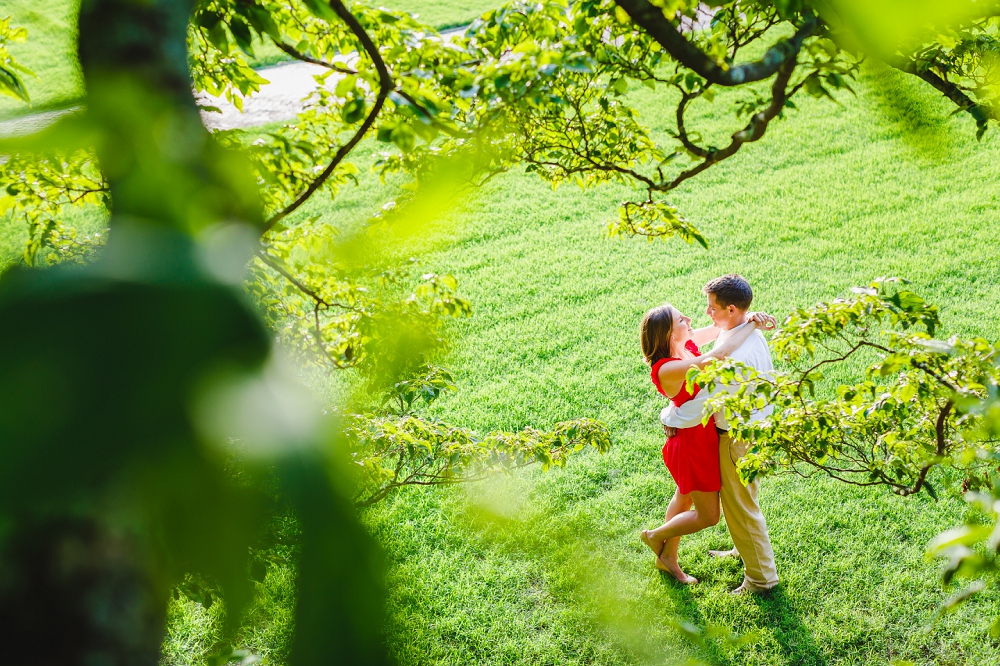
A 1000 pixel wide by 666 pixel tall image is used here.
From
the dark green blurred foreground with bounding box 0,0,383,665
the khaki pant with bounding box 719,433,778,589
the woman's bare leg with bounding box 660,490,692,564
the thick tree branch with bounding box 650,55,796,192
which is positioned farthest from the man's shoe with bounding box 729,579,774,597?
the dark green blurred foreground with bounding box 0,0,383,665

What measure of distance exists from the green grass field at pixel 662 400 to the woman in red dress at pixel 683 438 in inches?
20.6

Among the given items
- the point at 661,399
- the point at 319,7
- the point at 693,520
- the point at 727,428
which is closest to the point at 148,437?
the point at 319,7

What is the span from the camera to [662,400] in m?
6.68

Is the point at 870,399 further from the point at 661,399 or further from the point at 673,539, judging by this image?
the point at 661,399

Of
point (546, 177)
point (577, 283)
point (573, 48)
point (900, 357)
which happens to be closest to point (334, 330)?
point (546, 177)

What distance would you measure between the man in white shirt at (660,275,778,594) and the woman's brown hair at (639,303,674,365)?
304 mm

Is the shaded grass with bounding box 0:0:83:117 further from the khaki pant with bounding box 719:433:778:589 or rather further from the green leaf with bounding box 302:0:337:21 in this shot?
the khaki pant with bounding box 719:433:778:589

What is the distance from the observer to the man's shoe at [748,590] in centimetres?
467

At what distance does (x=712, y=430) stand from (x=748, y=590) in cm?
120

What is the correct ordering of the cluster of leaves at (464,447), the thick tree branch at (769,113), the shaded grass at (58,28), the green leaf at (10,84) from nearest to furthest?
the shaded grass at (58,28) → the thick tree branch at (769,113) → the green leaf at (10,84) → the cluster of leaves at (464,447)

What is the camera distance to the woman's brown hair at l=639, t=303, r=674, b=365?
14.6 feet

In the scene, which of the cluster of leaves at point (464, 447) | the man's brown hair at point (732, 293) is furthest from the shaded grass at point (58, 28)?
the man's brown hair at point (732, 293)

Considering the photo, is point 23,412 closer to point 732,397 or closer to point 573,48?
point 573,48

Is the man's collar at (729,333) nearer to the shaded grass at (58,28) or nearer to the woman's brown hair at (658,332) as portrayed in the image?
the woman's brown hair at (658,332)
